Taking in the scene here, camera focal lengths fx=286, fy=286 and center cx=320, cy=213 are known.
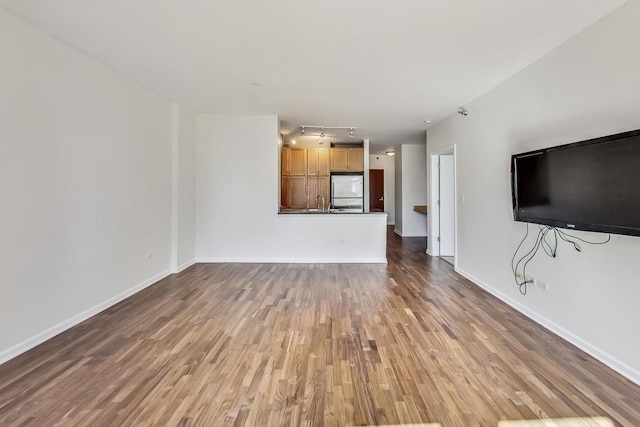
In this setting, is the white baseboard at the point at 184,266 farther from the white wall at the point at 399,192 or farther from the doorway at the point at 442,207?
the white wall at the point at 399,192

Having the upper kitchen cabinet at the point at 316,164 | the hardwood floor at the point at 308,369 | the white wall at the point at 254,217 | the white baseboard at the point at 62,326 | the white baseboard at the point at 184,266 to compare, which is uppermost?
the upper kitchen cabinet at the point at 316,164

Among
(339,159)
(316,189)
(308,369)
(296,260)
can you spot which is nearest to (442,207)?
(339,159)

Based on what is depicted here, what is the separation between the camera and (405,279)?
4246mm

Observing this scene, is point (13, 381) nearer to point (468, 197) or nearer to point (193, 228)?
point (193, 228)

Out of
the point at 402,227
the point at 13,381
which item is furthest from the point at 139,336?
the point at 402,227

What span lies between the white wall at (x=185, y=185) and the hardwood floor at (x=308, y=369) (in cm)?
141

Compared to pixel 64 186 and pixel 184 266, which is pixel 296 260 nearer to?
pixel 184 266

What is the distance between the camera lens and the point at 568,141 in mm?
2477

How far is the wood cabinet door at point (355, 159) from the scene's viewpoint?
7.32m

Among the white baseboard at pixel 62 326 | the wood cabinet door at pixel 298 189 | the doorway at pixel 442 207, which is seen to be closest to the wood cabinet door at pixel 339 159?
the wood cabinet door at pixel 298 189

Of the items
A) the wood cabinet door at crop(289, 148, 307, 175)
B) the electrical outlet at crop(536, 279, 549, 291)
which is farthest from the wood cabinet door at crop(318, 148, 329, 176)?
the electrical outlet at crop(536, 279, 549, 291)

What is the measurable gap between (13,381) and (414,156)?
808 cm

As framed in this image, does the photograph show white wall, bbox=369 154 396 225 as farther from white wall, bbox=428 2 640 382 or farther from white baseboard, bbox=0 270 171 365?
white baseboard, bbox=0 270 171 365

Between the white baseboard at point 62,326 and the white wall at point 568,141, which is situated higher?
the white wall at point 568,141
